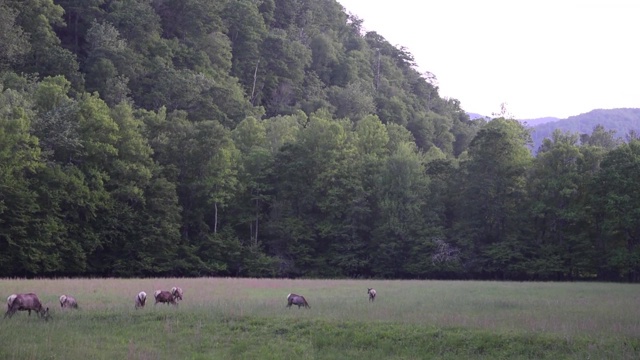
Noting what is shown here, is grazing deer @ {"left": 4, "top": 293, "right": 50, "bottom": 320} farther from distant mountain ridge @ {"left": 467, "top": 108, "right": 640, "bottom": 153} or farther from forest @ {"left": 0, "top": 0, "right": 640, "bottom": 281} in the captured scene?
distant mountain ridge @ {"left": 467, "top": 108, "right": 640, "bottom": 153}

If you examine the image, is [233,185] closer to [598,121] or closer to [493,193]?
[493,193]

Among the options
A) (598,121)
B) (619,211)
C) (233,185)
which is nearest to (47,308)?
(233,185)

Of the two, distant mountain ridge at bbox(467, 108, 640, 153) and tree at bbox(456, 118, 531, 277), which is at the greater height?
distant mountain ridge at bbox(467, 108, 640, 153)

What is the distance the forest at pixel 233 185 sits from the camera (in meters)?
48.4

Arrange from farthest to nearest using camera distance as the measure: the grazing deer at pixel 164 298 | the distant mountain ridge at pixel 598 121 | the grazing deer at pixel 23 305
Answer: the distant mountain ridge at pixel 598 121, the grazing deer at pixel 164 298, the grazing deer at pixel 23 305

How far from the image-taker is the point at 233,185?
5788cm

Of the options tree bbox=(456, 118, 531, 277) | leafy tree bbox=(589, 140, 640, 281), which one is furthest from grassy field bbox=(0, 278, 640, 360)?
tree bbox=(456, 118, 531, 277)

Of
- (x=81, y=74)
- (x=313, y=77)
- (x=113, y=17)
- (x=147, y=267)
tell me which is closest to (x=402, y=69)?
(x=313, y=77)

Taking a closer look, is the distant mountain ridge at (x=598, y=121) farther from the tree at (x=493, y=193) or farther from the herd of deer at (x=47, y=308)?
the herd of deer at (x=47, y=308)

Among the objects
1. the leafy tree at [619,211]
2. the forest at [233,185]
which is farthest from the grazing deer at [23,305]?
the leafy tree at [619,211]

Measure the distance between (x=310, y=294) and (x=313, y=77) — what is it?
69.8 metres

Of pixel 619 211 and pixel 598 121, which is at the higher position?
pixel 598 121

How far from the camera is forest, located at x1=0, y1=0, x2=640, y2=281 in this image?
159 feet

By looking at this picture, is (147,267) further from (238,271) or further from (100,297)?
(100,297)
